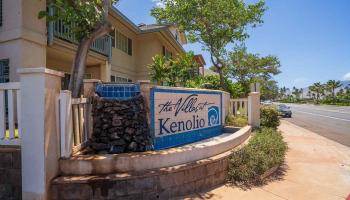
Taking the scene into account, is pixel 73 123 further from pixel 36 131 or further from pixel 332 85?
pixel 332 85

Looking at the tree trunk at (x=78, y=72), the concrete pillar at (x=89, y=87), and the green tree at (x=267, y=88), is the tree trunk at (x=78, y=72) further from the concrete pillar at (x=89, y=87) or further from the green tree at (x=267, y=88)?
the green tree at (x=267, y=88)

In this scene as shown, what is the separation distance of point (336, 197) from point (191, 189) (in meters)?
2.82

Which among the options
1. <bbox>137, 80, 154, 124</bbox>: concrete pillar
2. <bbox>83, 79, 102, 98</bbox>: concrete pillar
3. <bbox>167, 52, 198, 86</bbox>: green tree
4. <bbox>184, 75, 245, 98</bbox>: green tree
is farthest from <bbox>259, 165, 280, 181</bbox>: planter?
<bbox>167, 52, 198, 86</bbox>: green tree

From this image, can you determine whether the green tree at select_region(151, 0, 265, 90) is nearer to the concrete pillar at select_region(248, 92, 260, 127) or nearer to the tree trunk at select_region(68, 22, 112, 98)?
the concrete pillar at select_region(248, 92, 260, 127)

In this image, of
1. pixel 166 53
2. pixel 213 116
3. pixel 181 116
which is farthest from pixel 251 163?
pixel 166 53

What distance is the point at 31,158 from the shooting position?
431 centimetres

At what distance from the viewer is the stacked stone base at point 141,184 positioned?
449 cm

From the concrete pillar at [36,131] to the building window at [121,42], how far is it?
38.9 ft

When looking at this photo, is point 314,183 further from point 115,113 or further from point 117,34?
point 117,34

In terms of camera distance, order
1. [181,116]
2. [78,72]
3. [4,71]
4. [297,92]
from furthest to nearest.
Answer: [297,92], [4,71], [181,116], [78,72]

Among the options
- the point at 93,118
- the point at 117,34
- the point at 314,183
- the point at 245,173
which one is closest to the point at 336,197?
the point at 314,183

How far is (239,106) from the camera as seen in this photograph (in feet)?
40.8

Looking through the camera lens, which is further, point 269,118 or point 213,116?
point 269,118

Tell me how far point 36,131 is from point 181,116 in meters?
3.49
